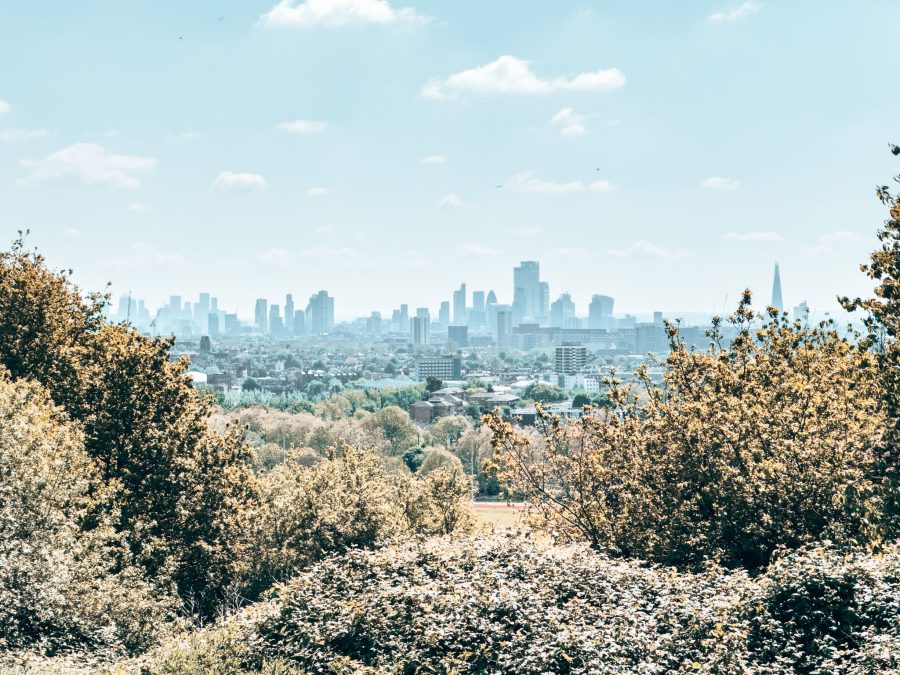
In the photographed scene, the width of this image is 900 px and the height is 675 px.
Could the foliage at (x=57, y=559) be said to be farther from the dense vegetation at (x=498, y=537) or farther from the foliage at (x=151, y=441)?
the foliage at (x=151, y=441)

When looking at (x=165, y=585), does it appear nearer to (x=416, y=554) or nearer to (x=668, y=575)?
(x=416, y=554)

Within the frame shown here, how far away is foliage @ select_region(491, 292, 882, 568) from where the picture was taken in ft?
51.2

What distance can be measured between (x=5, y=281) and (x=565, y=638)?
23.2m

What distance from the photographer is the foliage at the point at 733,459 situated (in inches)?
615

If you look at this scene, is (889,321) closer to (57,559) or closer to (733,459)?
(733,459)

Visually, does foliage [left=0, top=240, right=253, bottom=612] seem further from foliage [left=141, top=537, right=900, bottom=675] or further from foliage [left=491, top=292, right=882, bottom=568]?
foliage [left=141, top=537, right=900, bottom=675]

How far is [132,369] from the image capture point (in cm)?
2417

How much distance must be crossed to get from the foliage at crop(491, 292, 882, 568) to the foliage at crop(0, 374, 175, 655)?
29.2 feet

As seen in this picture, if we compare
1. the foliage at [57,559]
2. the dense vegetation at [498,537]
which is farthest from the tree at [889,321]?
the foliage at [57,559]

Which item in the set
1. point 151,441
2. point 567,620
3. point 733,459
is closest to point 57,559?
point 151,441

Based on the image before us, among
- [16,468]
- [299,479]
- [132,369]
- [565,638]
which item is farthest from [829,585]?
[299,479]

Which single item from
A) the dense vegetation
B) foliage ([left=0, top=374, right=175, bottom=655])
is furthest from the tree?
foliage ([left=0, top=374, right=175, bottom=655])

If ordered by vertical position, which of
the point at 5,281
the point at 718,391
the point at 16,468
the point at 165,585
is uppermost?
the point at 5,281

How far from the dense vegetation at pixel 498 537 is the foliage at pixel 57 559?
0.06m
